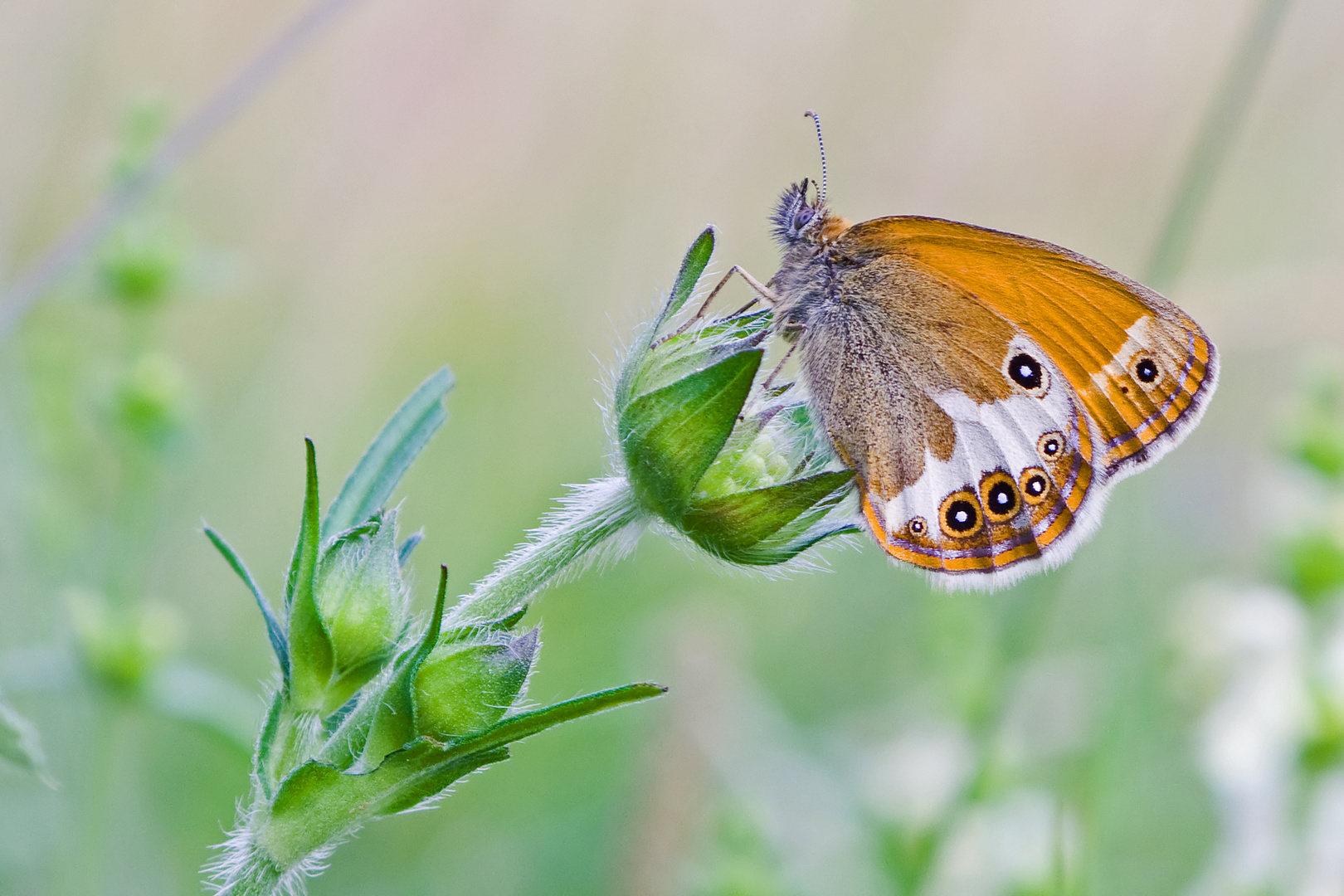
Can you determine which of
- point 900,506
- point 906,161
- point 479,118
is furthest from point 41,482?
point 906,161

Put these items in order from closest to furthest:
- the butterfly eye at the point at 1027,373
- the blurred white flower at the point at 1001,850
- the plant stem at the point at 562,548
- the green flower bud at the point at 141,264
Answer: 1. the plant stem at the point at 562,548
2. the butterfly eye at the point at 1027,373
3. the blurred white flower at the point at 1001,850
4. the green flower bud at the point at 141,264

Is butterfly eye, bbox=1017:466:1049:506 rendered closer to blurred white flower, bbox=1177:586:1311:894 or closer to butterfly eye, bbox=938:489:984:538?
butterfly eye, bbox=938:489:984:538

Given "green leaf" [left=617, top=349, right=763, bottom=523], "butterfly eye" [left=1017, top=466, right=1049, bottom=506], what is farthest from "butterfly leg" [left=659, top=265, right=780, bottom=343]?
"butterfly eye" [left=1017, top=466, right=1049, bottom=506]

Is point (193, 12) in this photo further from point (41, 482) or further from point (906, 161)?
point (41, 482)

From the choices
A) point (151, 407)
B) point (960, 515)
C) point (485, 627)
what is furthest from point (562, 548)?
point (151, 407)

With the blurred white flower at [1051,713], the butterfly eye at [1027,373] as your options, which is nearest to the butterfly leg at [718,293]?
the butterfly eye at [1027,373]

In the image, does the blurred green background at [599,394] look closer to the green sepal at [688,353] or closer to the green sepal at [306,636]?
the green sepal at [688,353]

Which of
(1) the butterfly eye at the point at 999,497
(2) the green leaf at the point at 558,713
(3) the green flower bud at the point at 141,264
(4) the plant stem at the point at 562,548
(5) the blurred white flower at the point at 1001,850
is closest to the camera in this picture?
(2) the green leaf at the point at 558,713
